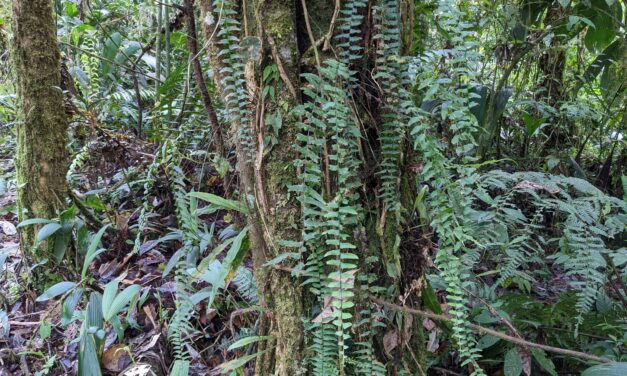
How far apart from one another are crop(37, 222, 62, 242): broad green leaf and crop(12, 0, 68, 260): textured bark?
214 millimetres

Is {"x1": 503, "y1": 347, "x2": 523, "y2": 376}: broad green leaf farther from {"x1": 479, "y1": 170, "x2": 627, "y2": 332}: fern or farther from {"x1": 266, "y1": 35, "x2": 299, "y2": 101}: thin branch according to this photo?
{"x1": 266, "y1": 35, "x2": 299, "y2": 101}: thin branch

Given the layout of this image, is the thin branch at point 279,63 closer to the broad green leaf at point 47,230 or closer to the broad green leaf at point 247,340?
the broad green leaf at point 247,340

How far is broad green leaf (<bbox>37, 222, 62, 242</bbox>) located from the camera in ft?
7.72

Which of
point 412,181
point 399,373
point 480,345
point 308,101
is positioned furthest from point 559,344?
point 308,101

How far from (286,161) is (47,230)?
167cm

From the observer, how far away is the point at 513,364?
4.85 ft

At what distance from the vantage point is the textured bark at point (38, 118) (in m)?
2.59

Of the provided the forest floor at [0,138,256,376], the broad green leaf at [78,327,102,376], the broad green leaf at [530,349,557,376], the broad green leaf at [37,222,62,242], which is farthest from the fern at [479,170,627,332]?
the broad green leaf at [37,222,62,242]

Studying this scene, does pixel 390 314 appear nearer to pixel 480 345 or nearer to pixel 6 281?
pixel 480 345

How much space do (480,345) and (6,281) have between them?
2.55 metres

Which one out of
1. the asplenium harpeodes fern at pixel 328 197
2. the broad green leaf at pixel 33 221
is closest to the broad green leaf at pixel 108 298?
the broad green leaf at pixel 33 221

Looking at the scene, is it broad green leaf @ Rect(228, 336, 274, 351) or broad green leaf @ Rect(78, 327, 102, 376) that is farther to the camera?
broad green leaf @ Rect(78, 327, 102, 376)

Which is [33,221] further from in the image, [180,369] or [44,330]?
[180,369]

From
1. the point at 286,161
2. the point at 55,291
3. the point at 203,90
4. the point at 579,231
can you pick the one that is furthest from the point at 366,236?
the point at 55,291
